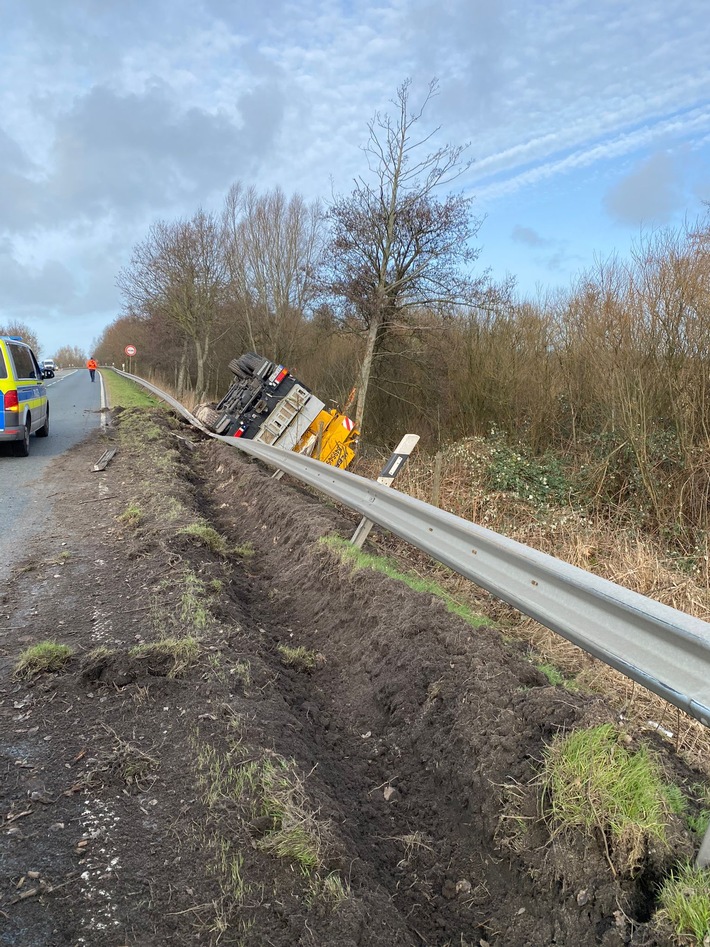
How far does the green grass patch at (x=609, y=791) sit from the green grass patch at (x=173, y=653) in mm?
1989

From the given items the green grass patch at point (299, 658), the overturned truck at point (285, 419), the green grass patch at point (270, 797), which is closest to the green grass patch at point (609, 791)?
the green grass patch at point (270, 797)

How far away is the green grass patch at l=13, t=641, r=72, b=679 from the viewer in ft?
11.3

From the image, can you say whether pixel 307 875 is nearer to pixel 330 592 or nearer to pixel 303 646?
pixel 303 646

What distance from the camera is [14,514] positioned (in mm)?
7117

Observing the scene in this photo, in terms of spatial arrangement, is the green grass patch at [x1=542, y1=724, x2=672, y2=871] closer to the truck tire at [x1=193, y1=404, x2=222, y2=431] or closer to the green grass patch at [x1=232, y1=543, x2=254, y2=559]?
the green grass patch at [x1=232, y1=543, x2=254, y2=559]

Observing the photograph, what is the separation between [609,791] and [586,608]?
0.76m

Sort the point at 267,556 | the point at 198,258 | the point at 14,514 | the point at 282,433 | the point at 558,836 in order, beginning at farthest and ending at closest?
the point at 198,258 < the point at 282,433 < the point at 14,514 < the point at 267,556 < the point at 558,836

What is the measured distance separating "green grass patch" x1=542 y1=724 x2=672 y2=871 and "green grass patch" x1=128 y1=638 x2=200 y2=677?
1.99 m

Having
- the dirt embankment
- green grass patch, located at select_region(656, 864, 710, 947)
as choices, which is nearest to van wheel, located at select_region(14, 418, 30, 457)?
the dirt embankment

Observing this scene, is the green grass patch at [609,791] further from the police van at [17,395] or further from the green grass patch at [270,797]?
the police van at [17,395]

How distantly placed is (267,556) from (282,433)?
5.73 meters

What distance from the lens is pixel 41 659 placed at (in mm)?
3471

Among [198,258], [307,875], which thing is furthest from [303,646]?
[198,258]

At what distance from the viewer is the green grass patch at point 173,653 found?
339 centimetres
